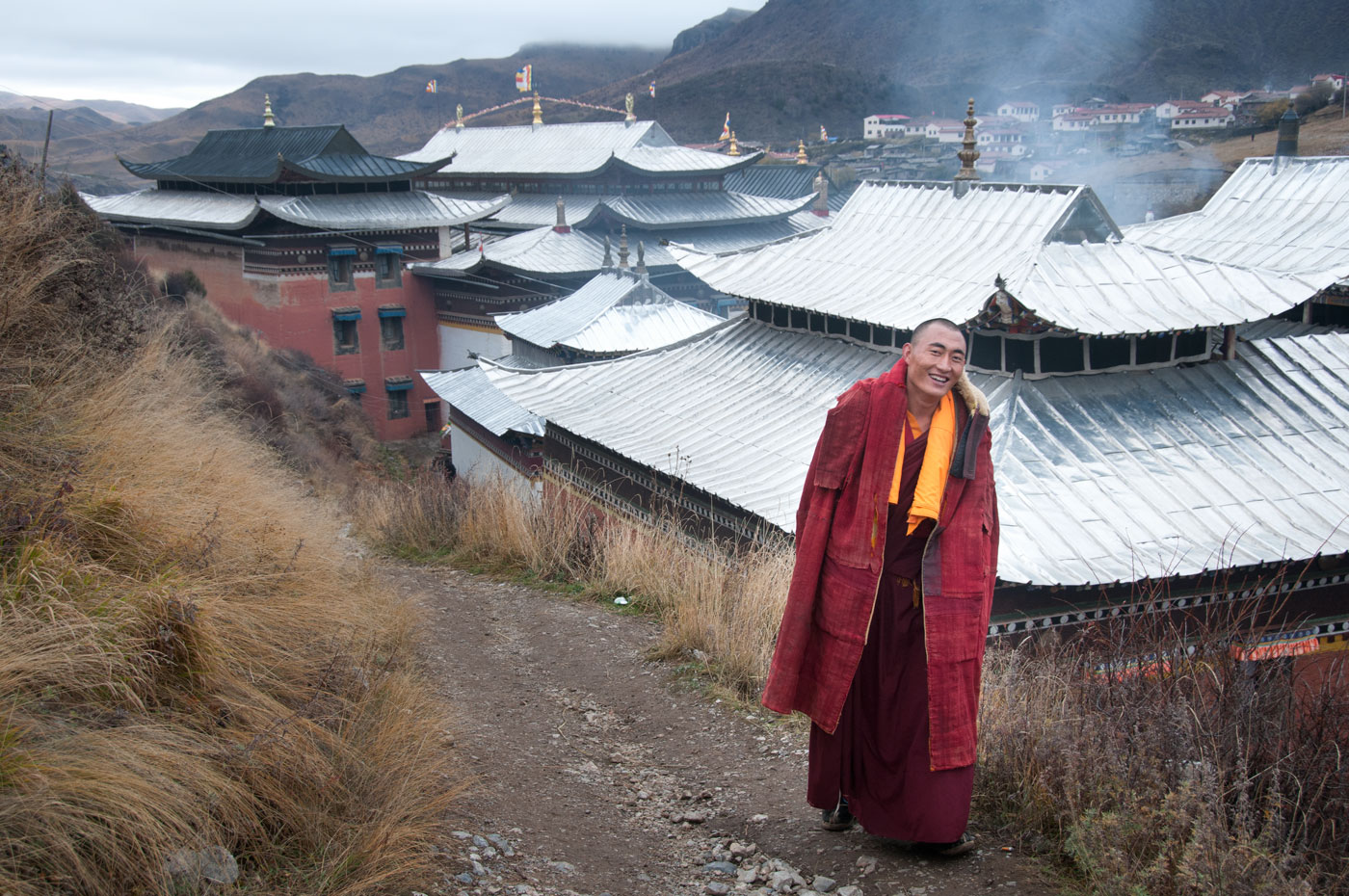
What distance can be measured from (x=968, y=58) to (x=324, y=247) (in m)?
74.7

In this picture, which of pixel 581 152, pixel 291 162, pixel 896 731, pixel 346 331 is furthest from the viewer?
pixel 581 152

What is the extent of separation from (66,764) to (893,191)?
11.6 meters

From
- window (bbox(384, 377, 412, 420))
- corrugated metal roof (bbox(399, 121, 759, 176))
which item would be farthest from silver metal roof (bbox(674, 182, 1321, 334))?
corrugated metal roof (bbox(399, 121, 759, 176))

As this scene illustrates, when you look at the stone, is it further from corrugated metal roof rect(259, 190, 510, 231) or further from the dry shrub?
corrugated metal roof rect(259, 190, 510, 231)

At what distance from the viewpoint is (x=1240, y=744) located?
13.4 ft

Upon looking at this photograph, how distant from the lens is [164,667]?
446cm

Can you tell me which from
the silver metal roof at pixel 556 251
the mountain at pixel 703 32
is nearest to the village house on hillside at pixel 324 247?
the silver metal roof at pixel 556 251

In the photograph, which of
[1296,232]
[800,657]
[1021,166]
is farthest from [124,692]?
[1021,166]

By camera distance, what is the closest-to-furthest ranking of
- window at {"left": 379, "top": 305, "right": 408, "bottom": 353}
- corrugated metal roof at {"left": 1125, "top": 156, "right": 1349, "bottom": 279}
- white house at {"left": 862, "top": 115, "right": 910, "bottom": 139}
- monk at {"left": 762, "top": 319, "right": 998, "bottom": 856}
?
1. monk at {"left": 762, "top": 319, "right": 998, "bottom": 856}
2. corrugated metal roof at {"left": 1125, "top": 156, "right": 1349, "bottom": 279}
3. window at {"left": 379, "top": 305, "right": 408, "bottom": 353}
4. white house at {"left": 862, "top": 115, "right": 910, "bottom": 139}

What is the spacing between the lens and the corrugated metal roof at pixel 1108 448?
8148mm

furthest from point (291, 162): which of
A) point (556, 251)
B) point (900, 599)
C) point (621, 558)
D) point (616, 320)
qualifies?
point (900, 599)

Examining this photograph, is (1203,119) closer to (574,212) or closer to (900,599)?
(574,212)

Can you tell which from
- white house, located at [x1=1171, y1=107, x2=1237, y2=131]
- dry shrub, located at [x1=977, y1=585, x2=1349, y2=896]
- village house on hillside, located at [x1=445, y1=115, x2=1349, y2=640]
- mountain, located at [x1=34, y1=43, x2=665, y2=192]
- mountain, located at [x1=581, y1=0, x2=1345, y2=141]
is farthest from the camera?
mountain, located at [x1=34, y1=43, x2=665, y2=192]

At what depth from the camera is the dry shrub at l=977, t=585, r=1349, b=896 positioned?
Result: 3691 mm
